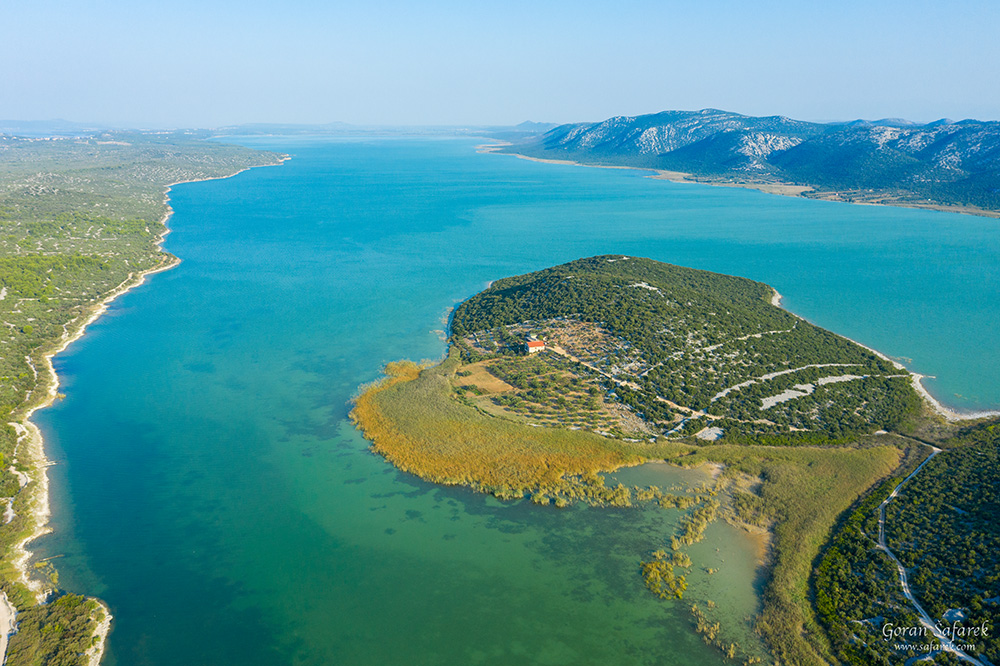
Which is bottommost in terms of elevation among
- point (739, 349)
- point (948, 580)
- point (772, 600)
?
point (772, 600)

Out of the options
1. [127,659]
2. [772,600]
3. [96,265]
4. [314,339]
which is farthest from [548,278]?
[96,265]

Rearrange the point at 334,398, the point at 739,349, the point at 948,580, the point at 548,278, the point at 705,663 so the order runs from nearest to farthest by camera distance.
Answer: the point at 705,663 < the point at 948,580 < the point at 334,398 < the point at 739,349 < the point at 548,278

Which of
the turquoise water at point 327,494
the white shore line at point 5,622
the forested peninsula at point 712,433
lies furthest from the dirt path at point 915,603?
the white shore line at point 5,622

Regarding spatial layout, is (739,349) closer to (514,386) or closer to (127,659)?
(514,386)

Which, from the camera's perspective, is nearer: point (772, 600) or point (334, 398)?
point (772, 600)

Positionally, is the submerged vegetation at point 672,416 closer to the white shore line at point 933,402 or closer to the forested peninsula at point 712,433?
the forested peninsula at point 712,433

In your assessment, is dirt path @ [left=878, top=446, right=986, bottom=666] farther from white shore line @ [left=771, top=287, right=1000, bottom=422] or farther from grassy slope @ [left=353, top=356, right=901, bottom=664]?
white shore line @ [left=771, top=287, right=1000, bottom=422]

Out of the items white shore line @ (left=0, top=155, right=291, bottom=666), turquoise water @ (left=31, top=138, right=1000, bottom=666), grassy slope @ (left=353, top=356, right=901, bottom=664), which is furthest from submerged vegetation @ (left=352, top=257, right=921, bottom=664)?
white shore line @ (left=0, top=155, right=291, bottom=666)
